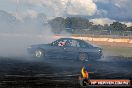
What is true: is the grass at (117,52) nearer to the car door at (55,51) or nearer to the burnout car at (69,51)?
the burnout car at (69,51)

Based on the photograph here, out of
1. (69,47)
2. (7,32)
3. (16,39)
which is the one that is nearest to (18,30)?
(7,32)

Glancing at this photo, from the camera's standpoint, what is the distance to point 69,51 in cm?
2469

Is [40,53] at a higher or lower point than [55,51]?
lower

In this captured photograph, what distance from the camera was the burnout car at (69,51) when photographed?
2456 centimetres

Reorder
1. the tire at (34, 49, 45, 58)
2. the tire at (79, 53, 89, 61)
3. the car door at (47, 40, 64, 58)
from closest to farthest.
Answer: the tire at (79, 53, 89, 61), the car door at (47, 40, 64, 58), the tire at (34, 49, 45, 58)

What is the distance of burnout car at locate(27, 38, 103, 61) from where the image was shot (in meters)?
24.6

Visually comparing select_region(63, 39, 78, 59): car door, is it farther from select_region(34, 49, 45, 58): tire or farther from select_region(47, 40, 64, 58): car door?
select_region(34, 49, 45, 58): tire

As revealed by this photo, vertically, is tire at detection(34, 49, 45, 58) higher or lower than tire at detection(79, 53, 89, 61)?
higher

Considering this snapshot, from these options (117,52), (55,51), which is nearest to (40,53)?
(55,51)

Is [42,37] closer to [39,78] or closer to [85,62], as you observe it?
[85,62]

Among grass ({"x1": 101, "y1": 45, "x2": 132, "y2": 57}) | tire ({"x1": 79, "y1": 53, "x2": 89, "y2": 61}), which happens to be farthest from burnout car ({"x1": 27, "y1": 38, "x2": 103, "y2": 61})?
grass ({"x1": 101, "y1": 45, "x2": 132, "y2": 57})

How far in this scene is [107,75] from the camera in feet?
55.1

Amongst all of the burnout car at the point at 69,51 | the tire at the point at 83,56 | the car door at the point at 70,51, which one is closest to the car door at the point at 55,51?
the burnout car at the point at 69,51

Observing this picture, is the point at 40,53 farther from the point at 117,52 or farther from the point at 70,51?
the point at 117,52
